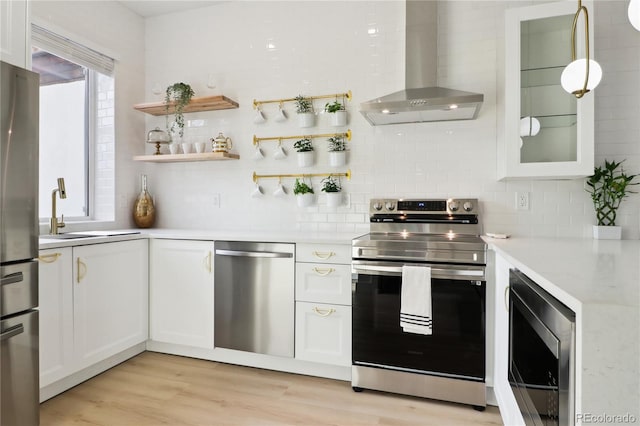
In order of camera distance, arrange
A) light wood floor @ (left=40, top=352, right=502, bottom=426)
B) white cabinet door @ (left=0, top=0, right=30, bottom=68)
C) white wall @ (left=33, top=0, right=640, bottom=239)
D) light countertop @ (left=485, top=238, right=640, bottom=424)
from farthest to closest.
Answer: white wall @ (left=33, top=0, right=640, bottom=239)
light wood floor @ (left=40, top=352, right=502, bottom=426)
white cabinet door @ (left=0, top=0, right=30, bottom=68)
light countertop @ (left=485, top=238, right=640, bottom=424)

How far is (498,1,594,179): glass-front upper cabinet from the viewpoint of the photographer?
85.2 inches

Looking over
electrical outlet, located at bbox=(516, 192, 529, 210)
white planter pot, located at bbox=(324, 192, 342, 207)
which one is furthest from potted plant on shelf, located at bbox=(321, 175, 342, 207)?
electrical outlet, located at bbox=(516, 192, 529, 210)

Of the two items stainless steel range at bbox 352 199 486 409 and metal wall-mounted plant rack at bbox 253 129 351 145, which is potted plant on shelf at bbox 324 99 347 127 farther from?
stainless steel range at bbox 352 199 486 409

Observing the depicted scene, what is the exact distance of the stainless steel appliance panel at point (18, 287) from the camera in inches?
62.3

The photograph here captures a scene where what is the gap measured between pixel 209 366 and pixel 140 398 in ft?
1.78

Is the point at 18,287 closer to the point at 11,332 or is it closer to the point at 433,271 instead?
the point at 11,332

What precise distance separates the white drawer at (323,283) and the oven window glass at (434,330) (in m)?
0.11

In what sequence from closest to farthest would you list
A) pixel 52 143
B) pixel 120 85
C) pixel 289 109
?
1. pixel 52 143
2. pixel 289 109
3. pixel 120 85

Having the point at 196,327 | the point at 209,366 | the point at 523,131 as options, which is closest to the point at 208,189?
the point at 196,327

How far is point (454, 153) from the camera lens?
8.81ft

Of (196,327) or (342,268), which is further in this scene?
(196,327)

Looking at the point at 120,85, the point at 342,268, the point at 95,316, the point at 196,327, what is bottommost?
the point at 196,327

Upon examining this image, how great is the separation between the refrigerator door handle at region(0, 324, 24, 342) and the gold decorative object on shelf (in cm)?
177

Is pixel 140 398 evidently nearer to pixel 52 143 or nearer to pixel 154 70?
pixel 52 143
